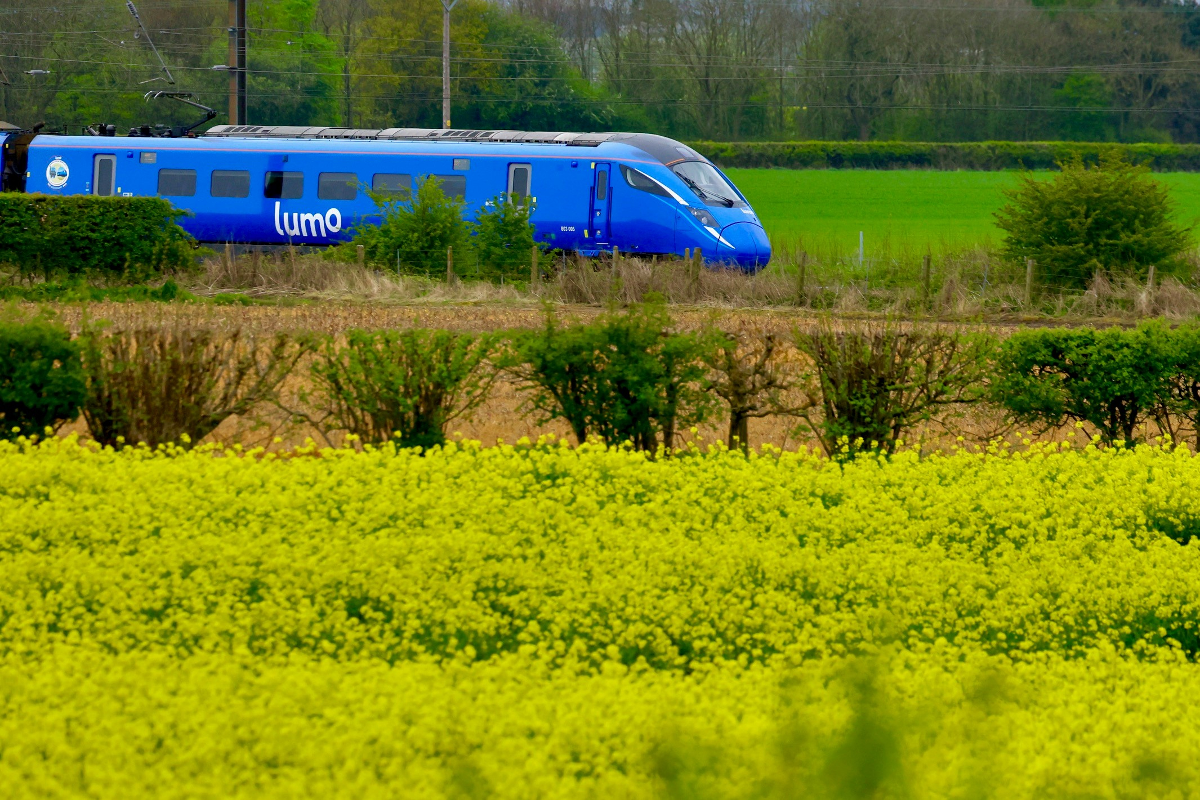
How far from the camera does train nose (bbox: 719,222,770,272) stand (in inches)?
928

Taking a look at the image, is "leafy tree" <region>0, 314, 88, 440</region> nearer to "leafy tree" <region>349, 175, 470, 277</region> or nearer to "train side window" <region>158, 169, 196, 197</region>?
"leafy tree" <region>349, 175, 470, 277</region>

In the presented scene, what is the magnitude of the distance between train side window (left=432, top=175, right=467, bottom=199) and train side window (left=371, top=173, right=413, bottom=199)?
588mm

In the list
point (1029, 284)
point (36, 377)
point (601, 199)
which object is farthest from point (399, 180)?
point (36, 377)

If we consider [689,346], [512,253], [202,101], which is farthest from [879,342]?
[202,101]

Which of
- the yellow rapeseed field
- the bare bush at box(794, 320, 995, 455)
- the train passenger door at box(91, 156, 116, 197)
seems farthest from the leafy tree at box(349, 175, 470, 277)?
the yellow rapeseed field

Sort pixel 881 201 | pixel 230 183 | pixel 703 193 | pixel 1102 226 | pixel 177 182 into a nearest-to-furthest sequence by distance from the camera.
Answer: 1. pixel 1102 226
2. pixel 703 193
3. pixel 230 183
4. pixel 177 182
5. pixel 881 201

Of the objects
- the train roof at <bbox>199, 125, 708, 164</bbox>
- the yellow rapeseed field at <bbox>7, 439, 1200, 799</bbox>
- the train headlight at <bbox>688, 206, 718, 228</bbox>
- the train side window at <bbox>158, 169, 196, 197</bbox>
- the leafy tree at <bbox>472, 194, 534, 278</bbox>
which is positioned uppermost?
the train roof at <bbox>199, 125, 708, 164</bbox>

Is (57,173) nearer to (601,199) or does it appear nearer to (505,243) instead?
(505,243)

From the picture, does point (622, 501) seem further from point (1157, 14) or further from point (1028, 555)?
point (1157, 14)

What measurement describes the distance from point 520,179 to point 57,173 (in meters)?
8.57

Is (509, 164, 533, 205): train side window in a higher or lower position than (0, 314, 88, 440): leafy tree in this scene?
higher

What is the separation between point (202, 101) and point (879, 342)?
54.0m

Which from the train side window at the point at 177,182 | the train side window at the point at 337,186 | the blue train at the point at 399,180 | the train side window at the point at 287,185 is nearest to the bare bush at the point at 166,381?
the blue train at the point at 399,180

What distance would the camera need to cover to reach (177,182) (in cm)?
2542
